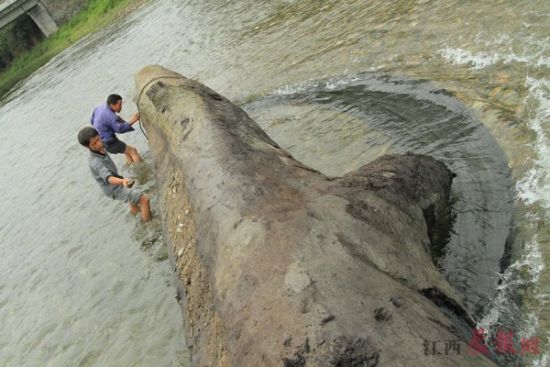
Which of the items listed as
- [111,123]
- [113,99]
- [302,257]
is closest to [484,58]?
[302,257]

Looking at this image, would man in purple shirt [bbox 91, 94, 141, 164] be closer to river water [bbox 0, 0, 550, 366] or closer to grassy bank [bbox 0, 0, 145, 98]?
river water [bbox 0, 0, 550, 366]

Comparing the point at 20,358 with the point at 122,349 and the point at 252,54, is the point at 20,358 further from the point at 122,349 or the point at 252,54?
the point at 252,54

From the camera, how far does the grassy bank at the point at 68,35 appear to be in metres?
28.2

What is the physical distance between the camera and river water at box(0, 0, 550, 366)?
162 inches

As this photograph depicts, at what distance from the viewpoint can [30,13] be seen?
117ft

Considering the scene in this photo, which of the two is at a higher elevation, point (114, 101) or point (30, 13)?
point (30, 13)

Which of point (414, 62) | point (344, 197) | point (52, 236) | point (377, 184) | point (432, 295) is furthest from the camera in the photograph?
point (52, 236)

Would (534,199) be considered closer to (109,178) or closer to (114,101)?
(109,178)

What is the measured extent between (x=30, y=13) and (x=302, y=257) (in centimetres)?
3953

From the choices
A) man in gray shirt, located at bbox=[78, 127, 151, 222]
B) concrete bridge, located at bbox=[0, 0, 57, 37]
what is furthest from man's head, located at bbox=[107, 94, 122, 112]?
concrete bridge, located at bbox=[0, 0, 57, 37]

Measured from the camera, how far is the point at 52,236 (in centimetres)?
870

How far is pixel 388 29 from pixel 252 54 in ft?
12.4

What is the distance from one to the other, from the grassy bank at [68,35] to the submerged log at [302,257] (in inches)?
1010

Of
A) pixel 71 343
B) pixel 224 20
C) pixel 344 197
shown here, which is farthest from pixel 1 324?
pixel 224 20
